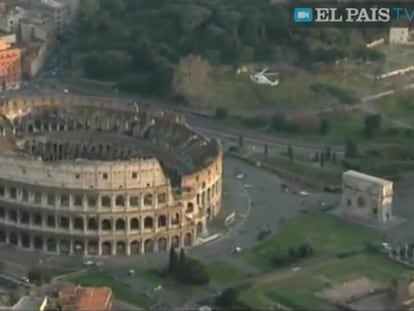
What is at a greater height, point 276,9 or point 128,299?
point 276,9

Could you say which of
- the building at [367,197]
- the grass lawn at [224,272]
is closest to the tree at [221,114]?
the building at [367,197]

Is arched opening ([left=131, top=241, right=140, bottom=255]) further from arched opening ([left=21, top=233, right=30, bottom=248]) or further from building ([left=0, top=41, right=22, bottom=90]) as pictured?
building ([left=0, top=41, right=22, bottom=90])

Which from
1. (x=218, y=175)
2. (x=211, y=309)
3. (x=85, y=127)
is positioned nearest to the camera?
(x=211, y=309)

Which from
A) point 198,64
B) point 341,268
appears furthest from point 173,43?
point 341,268

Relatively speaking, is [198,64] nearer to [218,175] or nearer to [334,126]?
[334,126]

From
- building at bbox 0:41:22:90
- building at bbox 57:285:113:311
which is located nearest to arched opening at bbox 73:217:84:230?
building at bbox 57:285:113:311

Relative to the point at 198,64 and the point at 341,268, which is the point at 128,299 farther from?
the point at 198,64

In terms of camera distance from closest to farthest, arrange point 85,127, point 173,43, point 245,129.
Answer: point 85,127 → point 245,129 → point 173,43

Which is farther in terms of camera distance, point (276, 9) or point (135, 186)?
point (276, 9)
